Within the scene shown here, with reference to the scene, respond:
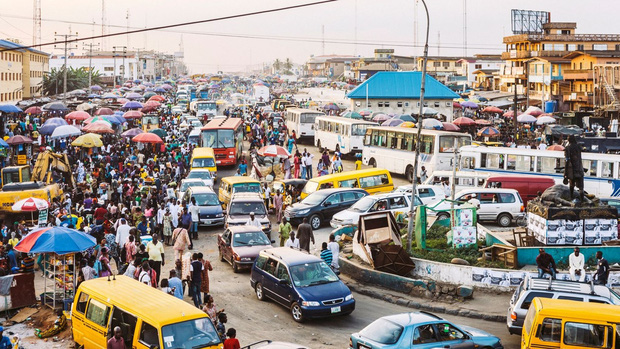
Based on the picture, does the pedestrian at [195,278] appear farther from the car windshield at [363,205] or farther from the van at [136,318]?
the car windshield at [363,205]

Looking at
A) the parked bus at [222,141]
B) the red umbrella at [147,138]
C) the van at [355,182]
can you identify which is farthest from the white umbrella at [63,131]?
the van at [355,182]

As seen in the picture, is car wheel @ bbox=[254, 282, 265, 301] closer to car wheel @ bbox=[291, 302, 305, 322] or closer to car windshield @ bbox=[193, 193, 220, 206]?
car wheel @ bbox=[291, 302, 305, 322]

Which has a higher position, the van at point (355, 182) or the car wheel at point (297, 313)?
the van at point (355, 182)

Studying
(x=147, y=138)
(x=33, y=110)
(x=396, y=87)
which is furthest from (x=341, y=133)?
(x=396, y=87)

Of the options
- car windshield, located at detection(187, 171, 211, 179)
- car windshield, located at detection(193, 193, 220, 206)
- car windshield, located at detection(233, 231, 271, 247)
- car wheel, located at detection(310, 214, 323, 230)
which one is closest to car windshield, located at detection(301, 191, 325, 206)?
car wheel, located at detection(310, 214, 323, 230)

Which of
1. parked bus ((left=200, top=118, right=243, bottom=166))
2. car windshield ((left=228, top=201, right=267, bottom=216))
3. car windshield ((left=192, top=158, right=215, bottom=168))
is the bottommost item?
car windshield ((left=228, top=201, right=267, bottom=216))

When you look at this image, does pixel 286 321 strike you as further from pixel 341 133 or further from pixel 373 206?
pixel 341 133
